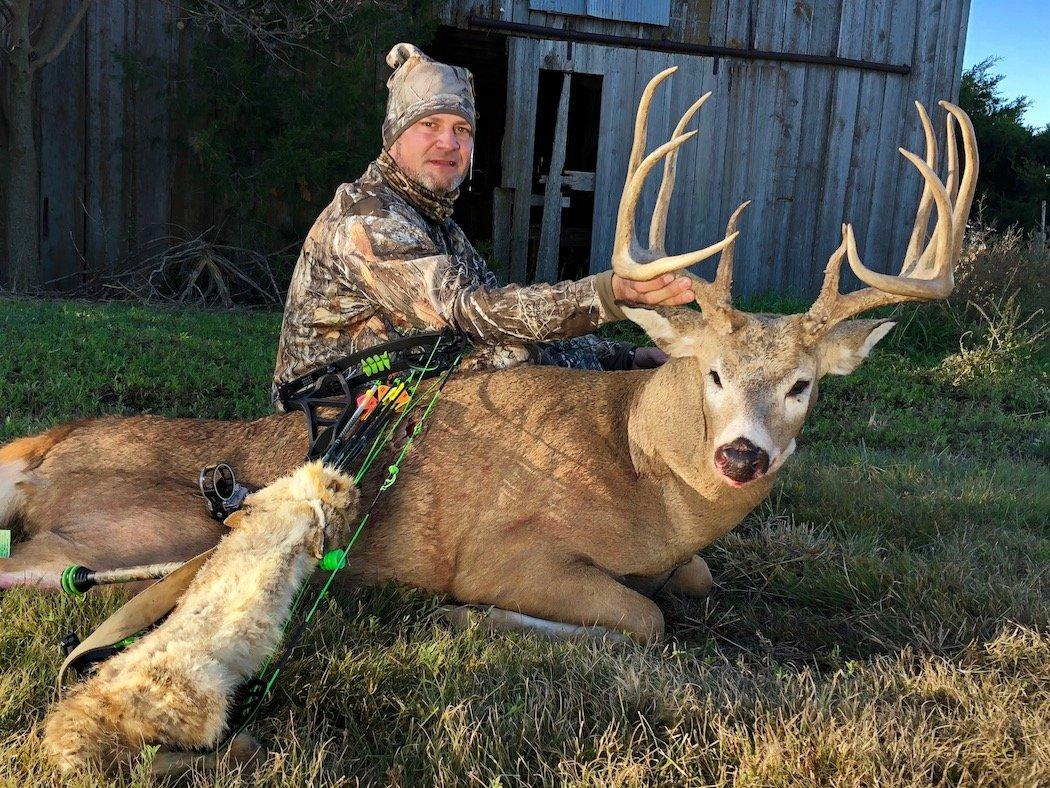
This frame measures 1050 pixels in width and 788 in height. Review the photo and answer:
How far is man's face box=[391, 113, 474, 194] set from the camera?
4280mm

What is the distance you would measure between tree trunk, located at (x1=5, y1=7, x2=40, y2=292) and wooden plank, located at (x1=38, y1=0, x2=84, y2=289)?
0.22m

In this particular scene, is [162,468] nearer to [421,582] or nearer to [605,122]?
[421,582]

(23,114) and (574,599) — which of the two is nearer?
(574,599)

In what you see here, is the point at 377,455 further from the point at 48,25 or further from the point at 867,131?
the point at 867,131

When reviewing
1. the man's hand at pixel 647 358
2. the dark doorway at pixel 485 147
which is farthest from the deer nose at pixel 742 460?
the dark doorway at pixel 485 147

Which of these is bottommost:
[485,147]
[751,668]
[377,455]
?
[751,668]

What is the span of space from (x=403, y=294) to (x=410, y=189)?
0.71 metres

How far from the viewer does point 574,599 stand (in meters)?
3.22

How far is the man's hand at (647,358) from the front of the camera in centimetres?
458

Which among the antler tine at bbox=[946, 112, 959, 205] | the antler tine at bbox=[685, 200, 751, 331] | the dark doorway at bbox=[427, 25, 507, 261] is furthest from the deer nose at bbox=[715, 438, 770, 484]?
the dark doorway at bbox=[427, 25, 507, 261]

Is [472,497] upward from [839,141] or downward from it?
downward

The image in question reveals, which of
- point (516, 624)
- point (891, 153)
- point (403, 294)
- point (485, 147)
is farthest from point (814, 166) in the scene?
point (516, 624)

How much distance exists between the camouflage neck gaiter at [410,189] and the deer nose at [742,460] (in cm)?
191

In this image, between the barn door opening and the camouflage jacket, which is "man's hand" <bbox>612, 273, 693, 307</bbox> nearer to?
the camouflage jacket
